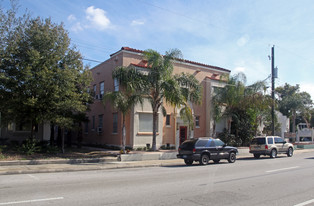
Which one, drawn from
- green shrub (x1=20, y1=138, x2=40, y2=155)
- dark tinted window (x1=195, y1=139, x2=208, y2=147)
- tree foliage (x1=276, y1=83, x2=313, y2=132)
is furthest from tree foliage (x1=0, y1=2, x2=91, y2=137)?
tree foliage (x1=276, y1=83, x2=313, y2=132)

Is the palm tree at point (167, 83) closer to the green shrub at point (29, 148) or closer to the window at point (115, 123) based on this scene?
the window at point (115, 123)

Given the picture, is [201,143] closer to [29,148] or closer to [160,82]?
[160,82]

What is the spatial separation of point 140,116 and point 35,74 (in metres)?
8.87

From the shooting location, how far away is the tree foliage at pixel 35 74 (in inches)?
637

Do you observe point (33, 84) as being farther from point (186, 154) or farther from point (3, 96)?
point (186, 154)

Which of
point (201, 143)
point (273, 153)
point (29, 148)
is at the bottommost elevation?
point (273, 153)

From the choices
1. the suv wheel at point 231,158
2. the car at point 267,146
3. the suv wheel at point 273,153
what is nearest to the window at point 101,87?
the suv wheel at point 231,158

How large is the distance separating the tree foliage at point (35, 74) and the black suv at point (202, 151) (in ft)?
23.4

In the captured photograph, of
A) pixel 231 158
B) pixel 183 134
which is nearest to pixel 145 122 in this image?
pixel 183 134

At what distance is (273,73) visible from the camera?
90.3 ft

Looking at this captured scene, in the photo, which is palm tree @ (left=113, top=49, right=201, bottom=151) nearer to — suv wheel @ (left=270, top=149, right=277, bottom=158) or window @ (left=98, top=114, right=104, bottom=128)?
window @ (left=98, top=114, right=104, bottom=128)

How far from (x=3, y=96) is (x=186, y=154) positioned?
11.3 metres

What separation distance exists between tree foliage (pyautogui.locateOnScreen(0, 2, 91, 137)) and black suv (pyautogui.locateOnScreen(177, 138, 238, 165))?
7.15 metres

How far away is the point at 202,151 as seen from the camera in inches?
658
